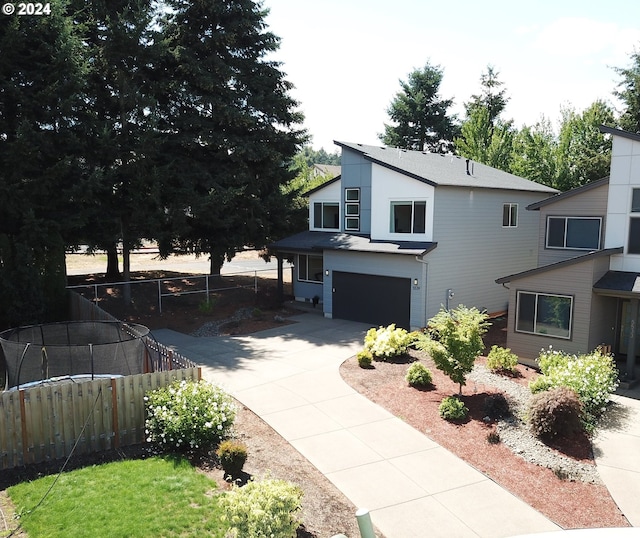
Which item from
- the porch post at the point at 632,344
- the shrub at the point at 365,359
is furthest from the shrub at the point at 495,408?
the porch post at the point at 632,344

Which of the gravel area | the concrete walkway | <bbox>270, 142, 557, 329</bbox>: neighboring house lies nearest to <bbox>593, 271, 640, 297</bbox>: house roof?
the gravel area

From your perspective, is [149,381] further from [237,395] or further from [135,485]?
[237,395]

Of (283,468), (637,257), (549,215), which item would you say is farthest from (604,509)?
(549,215)

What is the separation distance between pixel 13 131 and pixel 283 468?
Result: 17.1 m

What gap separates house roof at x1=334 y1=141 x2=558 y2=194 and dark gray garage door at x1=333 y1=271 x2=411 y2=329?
420cm

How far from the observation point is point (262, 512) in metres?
6.15

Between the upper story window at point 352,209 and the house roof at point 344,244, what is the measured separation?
0.45 meters

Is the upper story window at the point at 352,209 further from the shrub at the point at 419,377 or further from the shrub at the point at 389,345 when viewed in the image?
the shrub at the point at 419,377

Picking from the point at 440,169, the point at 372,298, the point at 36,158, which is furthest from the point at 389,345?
the point at 36,158

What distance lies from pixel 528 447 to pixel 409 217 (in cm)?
1180

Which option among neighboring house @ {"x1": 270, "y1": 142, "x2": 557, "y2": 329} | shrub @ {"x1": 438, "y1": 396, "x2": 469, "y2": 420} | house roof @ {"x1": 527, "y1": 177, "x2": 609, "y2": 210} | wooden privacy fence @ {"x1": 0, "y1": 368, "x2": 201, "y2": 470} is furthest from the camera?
neighboring house @ {"x1": 270, "y1": 142, "x2": 557, "y2": 329}

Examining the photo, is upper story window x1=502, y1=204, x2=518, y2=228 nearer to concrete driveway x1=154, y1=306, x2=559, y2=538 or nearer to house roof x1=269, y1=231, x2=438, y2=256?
house roof x1=269, y1=231, x2=438, y2=256

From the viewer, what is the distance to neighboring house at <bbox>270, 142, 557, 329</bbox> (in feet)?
65.6

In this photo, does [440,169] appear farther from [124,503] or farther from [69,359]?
[124,503]
